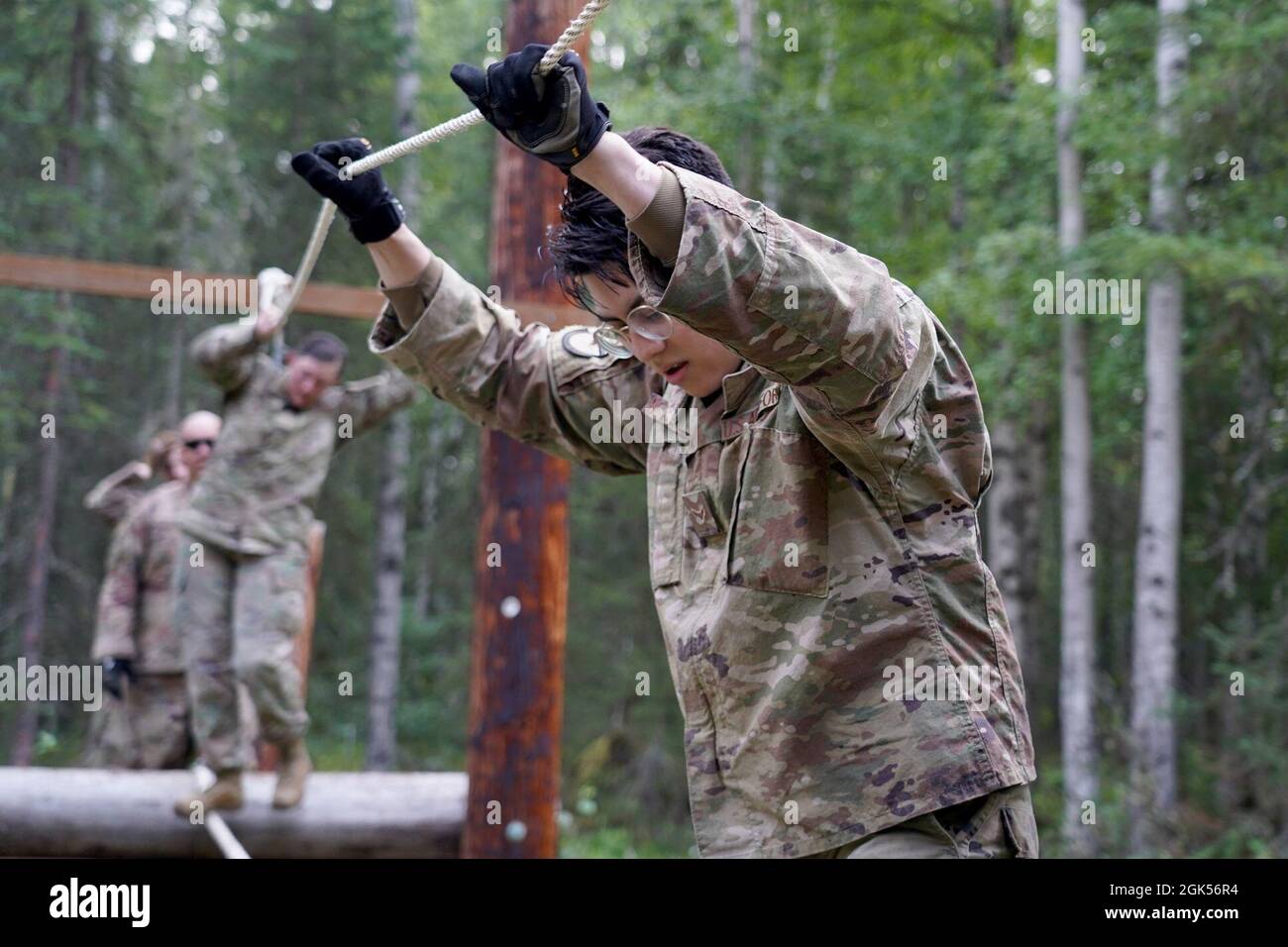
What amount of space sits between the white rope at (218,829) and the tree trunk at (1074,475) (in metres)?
7.20

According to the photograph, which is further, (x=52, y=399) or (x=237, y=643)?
(x=52, y=399)

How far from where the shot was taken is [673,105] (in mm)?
13445

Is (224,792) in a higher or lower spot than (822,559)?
lower

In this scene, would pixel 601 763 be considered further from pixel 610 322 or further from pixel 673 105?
pixel 610 322

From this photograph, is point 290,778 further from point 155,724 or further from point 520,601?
point 155,724

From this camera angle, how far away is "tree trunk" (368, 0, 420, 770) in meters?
14.2

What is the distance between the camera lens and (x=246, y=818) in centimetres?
557

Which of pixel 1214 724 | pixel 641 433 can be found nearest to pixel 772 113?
pixel 1214 724

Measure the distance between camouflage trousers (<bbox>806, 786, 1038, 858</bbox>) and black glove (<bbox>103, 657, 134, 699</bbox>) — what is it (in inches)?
220

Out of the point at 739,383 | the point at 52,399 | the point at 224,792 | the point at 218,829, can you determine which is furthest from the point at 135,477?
the point at 739,383

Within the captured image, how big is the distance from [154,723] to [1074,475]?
8107 millimetres

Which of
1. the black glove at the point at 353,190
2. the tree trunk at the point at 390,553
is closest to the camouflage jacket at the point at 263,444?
the black glove at the point at 353,190

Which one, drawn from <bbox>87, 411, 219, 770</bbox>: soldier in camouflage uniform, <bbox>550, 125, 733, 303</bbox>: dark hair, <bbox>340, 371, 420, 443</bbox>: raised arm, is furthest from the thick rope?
<bbox>87, 411, 219, 770</bbox>: soldier in camouflage uniform

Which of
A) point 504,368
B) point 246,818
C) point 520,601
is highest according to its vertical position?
point 504,368
